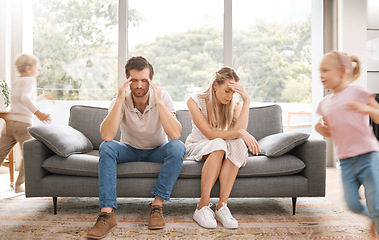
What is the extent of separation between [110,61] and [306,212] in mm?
2843

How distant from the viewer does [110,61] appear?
435 cm

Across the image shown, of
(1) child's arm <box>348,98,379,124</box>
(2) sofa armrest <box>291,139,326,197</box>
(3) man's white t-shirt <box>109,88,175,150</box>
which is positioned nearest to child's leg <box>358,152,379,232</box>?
(1) child's arm <box>348,98,379,124</box>

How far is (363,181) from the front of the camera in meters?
1.72

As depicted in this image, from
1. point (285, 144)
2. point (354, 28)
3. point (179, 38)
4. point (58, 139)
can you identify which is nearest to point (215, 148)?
point (285, 144)

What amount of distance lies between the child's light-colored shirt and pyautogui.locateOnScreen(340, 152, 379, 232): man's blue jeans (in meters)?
0.04

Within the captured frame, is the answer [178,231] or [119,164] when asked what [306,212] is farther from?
[119,164]

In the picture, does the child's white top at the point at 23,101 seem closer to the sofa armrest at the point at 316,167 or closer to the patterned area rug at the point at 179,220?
the patterned area rug at the point at 179,220

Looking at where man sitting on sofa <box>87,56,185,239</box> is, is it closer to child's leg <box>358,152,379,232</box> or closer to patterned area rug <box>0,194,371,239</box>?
patterned area rug <box>0,194,371,239</box>

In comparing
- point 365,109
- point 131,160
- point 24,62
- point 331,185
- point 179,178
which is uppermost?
point 24,62

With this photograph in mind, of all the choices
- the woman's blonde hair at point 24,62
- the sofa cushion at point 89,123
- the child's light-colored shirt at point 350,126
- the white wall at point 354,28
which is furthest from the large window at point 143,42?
the child's light-colored shirt at point 350,126

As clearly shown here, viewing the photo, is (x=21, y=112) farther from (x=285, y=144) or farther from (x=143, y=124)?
(x=285, y=144)

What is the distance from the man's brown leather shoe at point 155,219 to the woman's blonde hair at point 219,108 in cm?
67

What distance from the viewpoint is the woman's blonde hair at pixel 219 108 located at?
2432 mm

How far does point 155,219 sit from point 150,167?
1.11 ft
